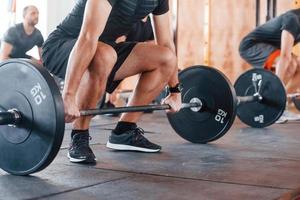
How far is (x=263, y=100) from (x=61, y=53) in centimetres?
170

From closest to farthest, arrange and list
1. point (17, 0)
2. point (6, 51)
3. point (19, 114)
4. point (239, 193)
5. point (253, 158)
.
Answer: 1. point (239, 193)
2. point (19, 114)
3. point (253, 158)
4. point (6, 51)
5. point (17, 0)

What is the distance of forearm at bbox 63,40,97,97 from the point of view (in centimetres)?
174

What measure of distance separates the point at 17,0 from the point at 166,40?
3.85m

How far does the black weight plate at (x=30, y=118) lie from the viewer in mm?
1552

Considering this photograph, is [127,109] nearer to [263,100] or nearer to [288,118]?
[263,100]

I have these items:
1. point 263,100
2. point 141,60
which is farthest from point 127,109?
point 263,100

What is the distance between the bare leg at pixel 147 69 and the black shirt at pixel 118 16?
0.12m

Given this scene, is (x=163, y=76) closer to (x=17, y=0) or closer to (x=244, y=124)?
(x=244, y=124)

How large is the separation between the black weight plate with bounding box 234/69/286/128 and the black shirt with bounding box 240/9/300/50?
2.06 ft

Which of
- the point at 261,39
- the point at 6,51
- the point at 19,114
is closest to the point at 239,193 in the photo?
the point at 19,114

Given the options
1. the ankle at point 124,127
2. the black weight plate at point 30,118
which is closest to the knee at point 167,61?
the ankle at point 124,127

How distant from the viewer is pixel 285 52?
12.5ft

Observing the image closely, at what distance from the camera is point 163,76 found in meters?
2.22

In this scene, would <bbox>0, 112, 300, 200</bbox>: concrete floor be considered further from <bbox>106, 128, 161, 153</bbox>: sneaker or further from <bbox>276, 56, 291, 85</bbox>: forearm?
<bbox>276, 56, 291, 85</bbox>: forearm
